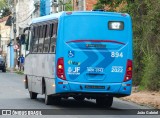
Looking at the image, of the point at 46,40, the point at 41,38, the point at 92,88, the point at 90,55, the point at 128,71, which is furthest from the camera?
the point at 41,38

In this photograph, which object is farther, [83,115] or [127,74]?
[127,74]

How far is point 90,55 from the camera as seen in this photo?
19.6 meters

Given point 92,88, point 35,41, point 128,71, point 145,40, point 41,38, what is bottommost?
point 92,88

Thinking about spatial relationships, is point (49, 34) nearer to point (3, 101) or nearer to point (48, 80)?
point (48, 80)

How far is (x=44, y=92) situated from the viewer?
21.5 meters

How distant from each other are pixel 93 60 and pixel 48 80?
1.91 metres

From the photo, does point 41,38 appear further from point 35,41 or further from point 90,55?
point 90,55

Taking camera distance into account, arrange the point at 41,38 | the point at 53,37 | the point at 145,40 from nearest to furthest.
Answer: the point at 53,37 < the point at 41,38 < the point at 145,40

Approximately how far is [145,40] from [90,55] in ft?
39.4

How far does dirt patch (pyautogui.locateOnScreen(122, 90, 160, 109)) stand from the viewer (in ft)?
76.5

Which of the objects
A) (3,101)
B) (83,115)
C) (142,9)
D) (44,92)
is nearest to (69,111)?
(83,115)

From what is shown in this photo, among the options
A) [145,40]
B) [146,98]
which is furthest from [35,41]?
[145,40]

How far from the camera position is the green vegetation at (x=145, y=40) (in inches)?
1147

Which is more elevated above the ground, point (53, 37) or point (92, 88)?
point (53, 37)
